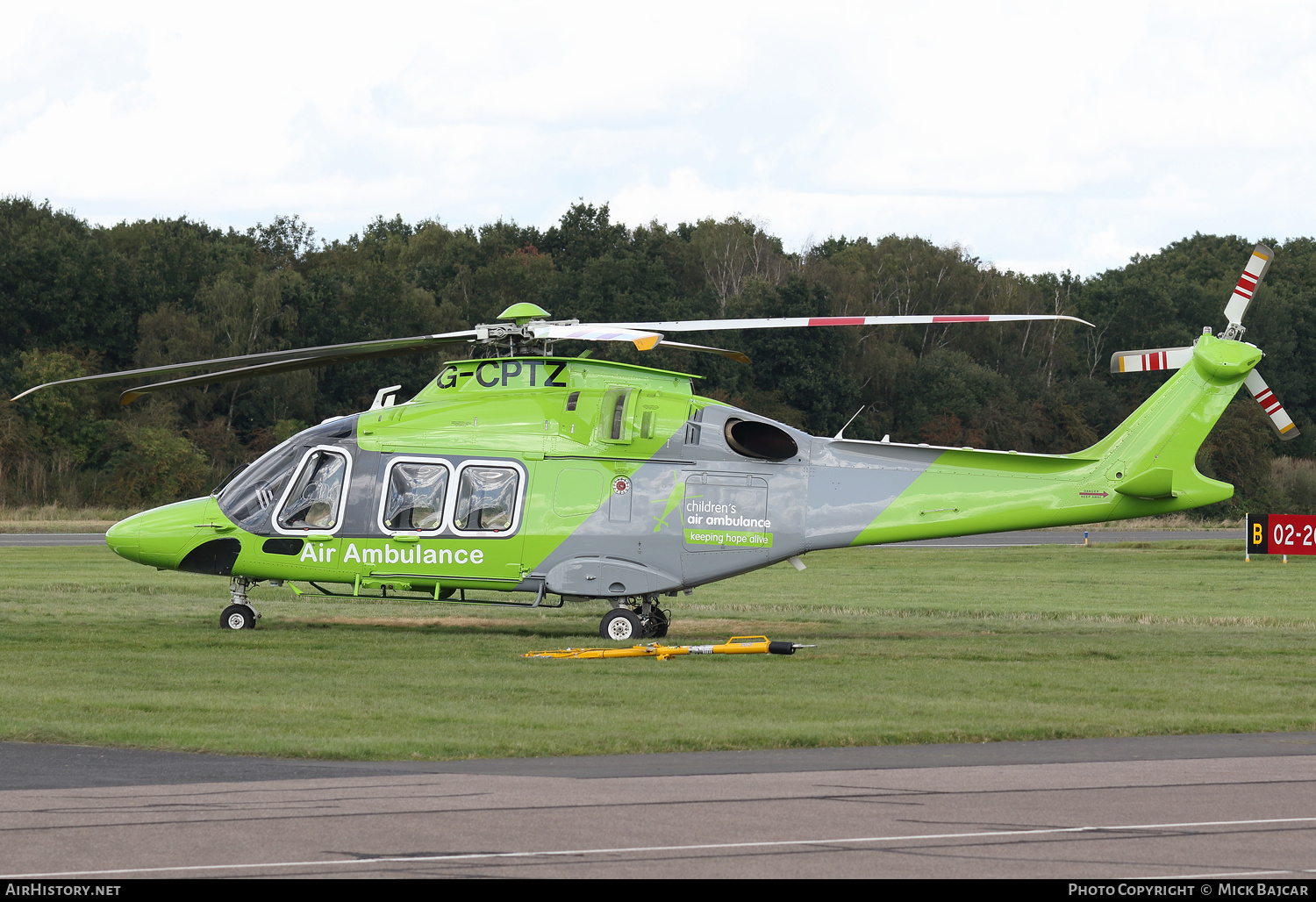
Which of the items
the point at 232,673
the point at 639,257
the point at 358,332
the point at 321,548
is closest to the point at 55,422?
the point at 358,332

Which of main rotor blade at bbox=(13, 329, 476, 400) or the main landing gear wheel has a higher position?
main rotor blade at bbox=(13, 329, 476, 400)

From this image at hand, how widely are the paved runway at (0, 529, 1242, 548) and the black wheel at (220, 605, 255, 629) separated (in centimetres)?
2165

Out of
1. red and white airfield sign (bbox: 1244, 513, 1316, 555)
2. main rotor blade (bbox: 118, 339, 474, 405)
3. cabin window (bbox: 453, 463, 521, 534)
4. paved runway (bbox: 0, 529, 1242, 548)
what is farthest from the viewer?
red and white airfield sign (bbox: 1244, 513, 1316, 555)

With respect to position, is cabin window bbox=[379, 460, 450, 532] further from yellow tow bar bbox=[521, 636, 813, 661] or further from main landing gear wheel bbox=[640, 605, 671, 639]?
main landing gear wheel bbox=[640, 605, 671, 639]

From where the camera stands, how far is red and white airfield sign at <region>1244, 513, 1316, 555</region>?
43031mm

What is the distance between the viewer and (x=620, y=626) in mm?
19844

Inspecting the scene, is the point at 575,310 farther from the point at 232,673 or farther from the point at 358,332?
the point at 232,673

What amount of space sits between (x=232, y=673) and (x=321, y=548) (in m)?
4.55

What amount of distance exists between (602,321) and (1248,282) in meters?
61.0

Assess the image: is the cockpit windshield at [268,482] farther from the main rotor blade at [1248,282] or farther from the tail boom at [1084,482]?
the main rotor blade at [1248,282]

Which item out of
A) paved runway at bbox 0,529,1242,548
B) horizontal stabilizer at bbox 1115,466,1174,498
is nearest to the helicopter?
horizontal stabilizer at bbox 1115,466,1174,498

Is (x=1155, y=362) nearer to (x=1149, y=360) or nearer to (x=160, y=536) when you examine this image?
→ (x=1149, y=360)

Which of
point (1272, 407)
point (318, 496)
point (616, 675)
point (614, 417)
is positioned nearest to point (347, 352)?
point (318, 496)

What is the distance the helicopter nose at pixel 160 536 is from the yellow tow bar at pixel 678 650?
225 inches
